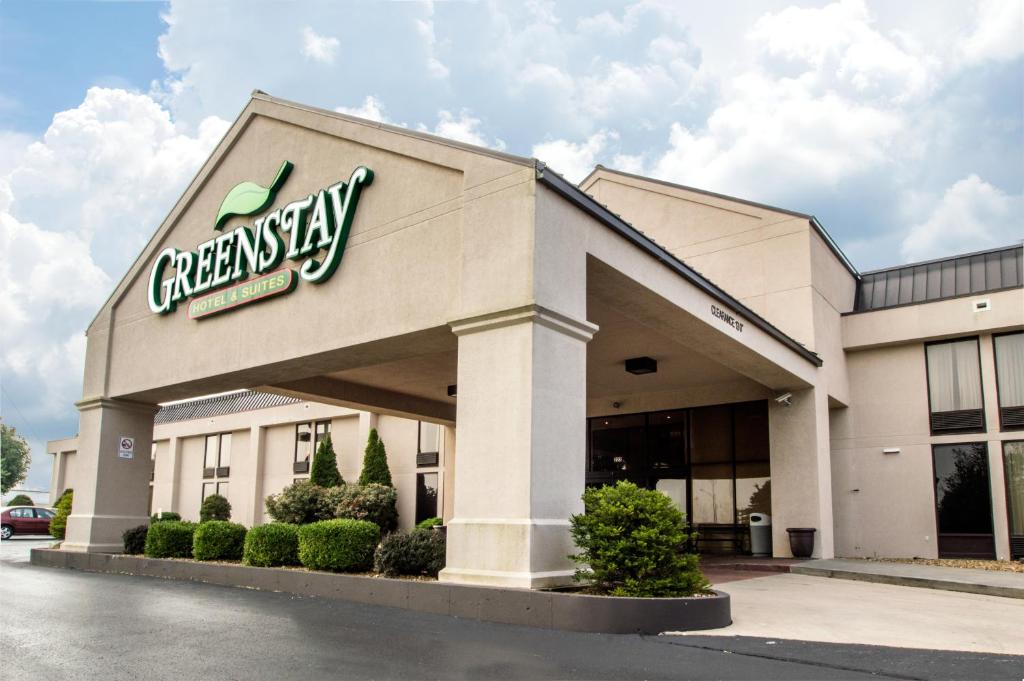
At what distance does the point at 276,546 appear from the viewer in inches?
538

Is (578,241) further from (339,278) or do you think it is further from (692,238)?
(692,238)

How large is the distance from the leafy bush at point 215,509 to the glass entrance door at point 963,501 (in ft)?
85.4

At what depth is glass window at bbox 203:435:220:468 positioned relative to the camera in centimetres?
3816

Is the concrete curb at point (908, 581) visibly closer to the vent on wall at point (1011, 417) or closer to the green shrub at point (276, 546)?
the vent on wall at point (1011, 417)

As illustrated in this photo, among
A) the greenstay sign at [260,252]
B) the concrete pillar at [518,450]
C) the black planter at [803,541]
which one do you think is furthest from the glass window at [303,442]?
the concrete pillar at [518,450]

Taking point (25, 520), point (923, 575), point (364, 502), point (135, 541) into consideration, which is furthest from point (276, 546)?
point (25, 520)

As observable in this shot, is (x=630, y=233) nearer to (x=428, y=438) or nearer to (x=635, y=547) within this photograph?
(x=635, y=547)

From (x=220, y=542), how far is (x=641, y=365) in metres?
9.36

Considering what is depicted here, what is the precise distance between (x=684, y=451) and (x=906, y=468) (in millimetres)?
5386

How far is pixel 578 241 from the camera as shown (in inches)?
436

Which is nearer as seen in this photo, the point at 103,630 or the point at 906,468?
the point at 103,630

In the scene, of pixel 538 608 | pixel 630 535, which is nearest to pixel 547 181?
pixel 630 535

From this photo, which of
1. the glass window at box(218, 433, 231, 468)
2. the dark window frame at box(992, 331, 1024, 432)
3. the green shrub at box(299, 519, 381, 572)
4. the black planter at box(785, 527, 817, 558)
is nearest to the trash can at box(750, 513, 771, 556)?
the black planter at box(785, 527, 817, 558)

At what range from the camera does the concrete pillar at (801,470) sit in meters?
19.0
